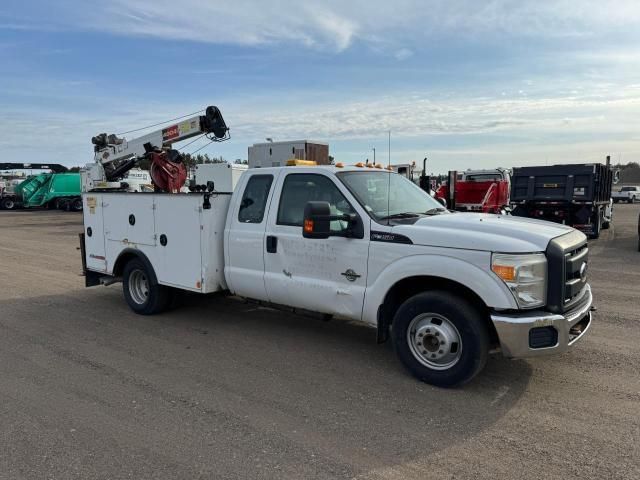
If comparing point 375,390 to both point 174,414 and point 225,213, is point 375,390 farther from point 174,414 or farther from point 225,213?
point 225,213

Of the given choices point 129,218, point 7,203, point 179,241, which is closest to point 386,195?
point 179,241

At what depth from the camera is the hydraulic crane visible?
8.95m

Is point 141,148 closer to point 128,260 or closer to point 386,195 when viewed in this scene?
point 128,260

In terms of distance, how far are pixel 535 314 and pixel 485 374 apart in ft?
3.02

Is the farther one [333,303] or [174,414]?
[333,303]

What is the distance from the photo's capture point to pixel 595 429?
3.69m

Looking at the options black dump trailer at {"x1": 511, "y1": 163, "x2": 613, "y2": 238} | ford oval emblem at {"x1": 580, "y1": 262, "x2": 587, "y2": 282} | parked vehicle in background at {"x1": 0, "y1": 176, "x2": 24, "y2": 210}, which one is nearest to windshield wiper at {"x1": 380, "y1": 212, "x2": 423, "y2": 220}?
ford oval emblem at {"x1": 580, "y1": 262, "x2": 587, "y2": 282}

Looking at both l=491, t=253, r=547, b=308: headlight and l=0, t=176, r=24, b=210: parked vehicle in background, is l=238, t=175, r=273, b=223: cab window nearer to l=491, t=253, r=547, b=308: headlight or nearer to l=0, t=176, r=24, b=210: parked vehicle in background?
l=491, t=253, r=547, b=308: headlight

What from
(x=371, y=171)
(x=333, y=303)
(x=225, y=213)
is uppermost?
(x=371, y=171)

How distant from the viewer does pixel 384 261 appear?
466 cm

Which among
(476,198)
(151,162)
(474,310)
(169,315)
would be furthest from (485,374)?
(476,198)

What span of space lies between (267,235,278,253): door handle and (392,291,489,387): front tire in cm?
157

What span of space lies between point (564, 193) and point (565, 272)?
13077 millimetres

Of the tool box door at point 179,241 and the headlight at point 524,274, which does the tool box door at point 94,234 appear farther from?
the headlight at point 524,274
